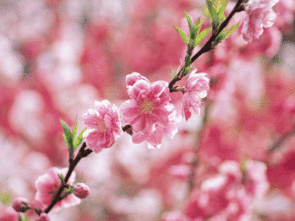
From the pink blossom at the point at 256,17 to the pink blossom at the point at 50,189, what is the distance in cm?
54

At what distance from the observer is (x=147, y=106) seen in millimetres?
526

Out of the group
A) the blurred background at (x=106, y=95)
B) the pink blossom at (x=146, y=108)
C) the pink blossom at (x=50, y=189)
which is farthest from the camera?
the blurred background at (x=106, y=95)

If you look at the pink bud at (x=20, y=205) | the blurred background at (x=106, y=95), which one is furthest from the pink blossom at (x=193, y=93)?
the blurred background at (x=106, y=95)

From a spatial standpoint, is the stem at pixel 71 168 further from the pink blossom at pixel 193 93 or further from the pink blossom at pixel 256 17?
the pink blossom at pixel 256 17

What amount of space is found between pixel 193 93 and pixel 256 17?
205mm

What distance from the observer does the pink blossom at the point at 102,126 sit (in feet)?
1.72

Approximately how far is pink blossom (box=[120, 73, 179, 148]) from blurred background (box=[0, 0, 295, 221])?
152cm

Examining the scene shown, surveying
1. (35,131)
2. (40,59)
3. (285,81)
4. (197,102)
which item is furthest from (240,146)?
(40,59)

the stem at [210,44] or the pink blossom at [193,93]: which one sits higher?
the stem at [210,44]

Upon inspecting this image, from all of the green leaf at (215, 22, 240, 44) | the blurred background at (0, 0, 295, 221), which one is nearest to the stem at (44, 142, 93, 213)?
the green leaf at (215, 22, 240, 44)

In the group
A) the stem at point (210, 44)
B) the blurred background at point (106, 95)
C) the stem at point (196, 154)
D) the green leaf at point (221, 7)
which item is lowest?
the stem at point (210, 44)

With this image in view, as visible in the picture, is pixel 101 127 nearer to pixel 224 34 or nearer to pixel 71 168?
pixel 71 168

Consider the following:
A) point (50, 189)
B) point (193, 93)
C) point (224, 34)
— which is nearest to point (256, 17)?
point (224, 34)

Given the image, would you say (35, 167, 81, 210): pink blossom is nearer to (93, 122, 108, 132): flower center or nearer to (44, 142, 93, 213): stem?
(44, 142, 93, 213): stem
